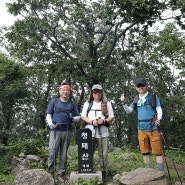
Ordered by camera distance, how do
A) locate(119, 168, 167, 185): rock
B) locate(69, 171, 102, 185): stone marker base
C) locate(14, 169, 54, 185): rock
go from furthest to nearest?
locate(69, 171, 102, 185): stone marker base < locate(14, 169, 54, 185): rock < locate(119, 168, 167, 185): rock

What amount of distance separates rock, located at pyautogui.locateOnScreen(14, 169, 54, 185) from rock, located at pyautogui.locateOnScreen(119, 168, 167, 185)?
124cm

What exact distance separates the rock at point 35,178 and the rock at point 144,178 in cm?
124

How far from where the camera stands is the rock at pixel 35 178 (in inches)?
205

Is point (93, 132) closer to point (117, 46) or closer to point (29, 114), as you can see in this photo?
point (117, 46)

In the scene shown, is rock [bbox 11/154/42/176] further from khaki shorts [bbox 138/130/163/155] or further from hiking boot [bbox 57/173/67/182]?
khaki shorts [bbox 138/130/163/155]

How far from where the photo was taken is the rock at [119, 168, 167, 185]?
480 centimetres

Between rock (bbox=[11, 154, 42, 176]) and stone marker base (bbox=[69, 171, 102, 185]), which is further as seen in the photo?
rock (bbox=[11, 154, 42, 176])

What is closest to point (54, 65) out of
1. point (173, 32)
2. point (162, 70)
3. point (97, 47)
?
point (97, 47)

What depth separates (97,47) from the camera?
50.5ft

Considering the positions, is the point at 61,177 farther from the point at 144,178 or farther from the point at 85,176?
the point at 144,178

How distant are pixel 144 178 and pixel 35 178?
184 centimetres

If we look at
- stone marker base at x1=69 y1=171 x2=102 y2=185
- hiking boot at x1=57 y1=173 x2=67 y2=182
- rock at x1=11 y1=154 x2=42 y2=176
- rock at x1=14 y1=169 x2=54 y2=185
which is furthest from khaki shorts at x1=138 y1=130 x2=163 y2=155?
rock at x1=11 y1=154 x2=42 y2=176

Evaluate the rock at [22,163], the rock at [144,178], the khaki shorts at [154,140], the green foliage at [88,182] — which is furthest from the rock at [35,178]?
the rock at [22,163]

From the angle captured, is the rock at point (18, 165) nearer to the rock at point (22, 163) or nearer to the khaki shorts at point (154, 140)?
the rock at point (22, 163)
